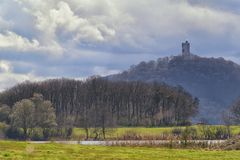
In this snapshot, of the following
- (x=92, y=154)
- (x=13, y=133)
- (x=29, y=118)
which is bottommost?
(x=92, y=154)

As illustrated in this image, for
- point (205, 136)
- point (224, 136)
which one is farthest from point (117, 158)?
point (224, 136)

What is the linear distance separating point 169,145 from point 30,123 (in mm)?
90268

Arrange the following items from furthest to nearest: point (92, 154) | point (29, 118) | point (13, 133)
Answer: point (13, 133), point (29, 118), point (92, 154)

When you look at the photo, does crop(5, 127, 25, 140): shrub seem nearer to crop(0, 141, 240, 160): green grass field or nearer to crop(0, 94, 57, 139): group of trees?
crop(0, 94, 57, 139): group of trees

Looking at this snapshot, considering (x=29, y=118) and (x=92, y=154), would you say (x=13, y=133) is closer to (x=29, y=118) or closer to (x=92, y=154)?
(x=29, y=118)

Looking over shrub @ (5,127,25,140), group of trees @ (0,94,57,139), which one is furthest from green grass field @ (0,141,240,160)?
shrub @ (5,127,25,140)

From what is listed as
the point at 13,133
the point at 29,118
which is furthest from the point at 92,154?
the point at 13,133

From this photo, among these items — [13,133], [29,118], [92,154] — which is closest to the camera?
[92,154]

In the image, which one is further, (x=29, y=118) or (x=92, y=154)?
(x=29, y=118)

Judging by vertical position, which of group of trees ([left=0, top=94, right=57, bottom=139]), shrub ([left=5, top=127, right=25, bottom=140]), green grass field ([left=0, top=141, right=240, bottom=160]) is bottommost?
green grass field ([left=0, top=141, right=240, bottom=160])

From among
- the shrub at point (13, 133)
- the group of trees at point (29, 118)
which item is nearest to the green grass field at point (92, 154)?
the group of trees at point (29, 118)

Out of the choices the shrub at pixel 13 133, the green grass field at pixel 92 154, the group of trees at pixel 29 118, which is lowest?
the green grass field at pixel 92 154

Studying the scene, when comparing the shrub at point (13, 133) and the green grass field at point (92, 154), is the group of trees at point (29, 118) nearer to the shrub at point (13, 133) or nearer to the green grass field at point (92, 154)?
the shrub at point (13, 133)

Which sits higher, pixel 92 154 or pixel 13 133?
pixel 13 133
